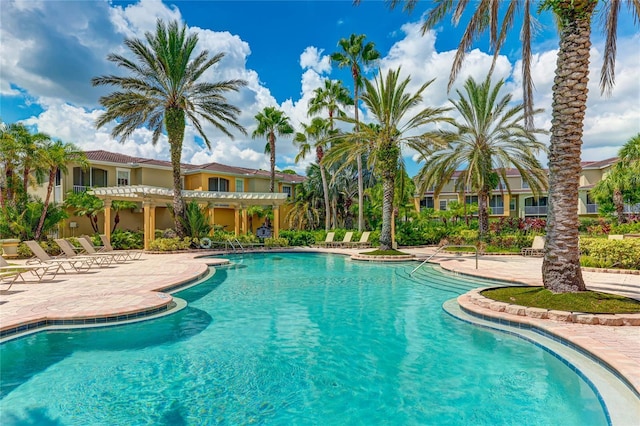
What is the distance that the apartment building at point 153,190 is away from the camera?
23812 millimetres

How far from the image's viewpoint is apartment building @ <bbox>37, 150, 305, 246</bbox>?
78.1 ft

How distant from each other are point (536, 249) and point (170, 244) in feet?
65.5

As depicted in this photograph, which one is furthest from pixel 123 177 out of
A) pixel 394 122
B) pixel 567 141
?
pixel 567 141

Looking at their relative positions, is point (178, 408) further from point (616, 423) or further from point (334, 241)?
point (334, 241)

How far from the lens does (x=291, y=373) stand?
5.41 metres

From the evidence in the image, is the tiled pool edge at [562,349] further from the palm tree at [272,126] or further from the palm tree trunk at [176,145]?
the palm tree at [272,126]

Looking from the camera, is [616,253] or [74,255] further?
[74,255]

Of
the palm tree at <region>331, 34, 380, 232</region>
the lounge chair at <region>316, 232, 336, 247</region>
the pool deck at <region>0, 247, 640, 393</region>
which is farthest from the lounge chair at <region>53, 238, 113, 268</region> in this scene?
the palm tree at <region>331, 34, 380, 232</region>

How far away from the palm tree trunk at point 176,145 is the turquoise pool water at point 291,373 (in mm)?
15889

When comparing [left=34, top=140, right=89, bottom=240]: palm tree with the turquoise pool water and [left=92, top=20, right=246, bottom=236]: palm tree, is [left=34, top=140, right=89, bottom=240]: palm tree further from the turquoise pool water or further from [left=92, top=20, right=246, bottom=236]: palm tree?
the turquoise pool water

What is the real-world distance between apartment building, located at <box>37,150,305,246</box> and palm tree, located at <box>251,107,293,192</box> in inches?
174

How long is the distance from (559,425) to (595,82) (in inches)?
408

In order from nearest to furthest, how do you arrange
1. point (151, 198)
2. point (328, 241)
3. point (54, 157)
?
point (54, 157) → point (151, 198) → point (328, 241)

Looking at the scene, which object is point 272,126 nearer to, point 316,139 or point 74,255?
point 316,139
